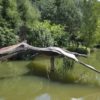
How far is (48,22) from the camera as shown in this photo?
25.8m

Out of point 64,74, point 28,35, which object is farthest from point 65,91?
point 28,35

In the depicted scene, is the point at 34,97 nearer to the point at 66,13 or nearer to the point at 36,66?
the point at 36,66

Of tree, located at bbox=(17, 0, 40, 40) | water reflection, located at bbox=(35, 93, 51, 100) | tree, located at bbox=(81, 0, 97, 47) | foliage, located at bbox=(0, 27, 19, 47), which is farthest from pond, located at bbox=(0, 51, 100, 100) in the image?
tree, located at bbox=(81, 0, 97, 47)

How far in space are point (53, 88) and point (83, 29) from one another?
1379 centimetres

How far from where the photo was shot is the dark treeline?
68.4 ft

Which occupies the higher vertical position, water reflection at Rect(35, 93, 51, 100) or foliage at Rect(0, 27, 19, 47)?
foliage at Rect(0, 27, 19, 47)

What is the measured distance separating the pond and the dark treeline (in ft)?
19.8

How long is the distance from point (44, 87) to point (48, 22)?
1460cm

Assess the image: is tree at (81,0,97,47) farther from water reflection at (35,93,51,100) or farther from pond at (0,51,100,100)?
water reflection at (35,93,51,100)

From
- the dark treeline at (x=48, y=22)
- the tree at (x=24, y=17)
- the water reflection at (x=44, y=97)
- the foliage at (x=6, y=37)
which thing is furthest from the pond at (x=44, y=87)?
the tree at (x=24, y=17)

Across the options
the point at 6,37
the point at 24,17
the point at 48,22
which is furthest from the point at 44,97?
the point at 48,22

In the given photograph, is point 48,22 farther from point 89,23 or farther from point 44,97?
point 44,97

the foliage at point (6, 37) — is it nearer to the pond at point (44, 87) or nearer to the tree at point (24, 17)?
the tree at point (24, 17)

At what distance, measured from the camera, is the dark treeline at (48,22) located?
20844mm
